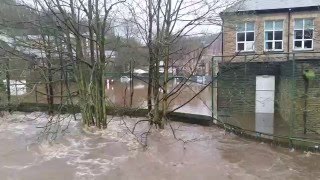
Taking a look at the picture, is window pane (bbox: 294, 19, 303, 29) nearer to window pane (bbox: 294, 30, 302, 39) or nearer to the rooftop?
window pane (bbox: 294, 30, 302, 39)

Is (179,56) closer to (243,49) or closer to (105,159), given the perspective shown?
(105,159)

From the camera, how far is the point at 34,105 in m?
19.5

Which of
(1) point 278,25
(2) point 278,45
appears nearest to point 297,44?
(2) point 278,45

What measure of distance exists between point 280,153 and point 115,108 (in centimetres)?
861

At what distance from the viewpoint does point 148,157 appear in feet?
36.5

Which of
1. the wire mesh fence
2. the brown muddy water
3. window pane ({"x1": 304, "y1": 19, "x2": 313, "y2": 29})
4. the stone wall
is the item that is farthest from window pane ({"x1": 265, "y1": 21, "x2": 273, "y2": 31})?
the brown muddy water

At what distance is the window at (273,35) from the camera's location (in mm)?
25094

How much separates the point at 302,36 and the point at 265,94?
6.77m

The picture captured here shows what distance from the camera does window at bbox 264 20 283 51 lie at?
25094mm

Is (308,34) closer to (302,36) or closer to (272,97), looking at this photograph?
(302,36)

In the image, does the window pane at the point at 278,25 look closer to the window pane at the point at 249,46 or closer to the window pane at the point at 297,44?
the window pane at the point at 297,44

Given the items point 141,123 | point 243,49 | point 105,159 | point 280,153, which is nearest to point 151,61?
point 141,123

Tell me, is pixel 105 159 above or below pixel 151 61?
below

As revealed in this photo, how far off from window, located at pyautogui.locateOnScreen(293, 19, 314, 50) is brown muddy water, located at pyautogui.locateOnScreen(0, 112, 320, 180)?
547 inches
